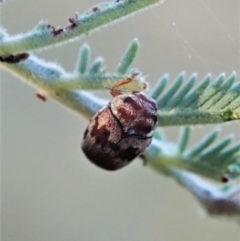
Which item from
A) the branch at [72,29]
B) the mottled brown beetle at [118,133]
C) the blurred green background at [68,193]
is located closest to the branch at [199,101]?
the mottled brown beetle at [118,133]

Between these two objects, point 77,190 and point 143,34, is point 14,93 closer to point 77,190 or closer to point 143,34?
point 77,190

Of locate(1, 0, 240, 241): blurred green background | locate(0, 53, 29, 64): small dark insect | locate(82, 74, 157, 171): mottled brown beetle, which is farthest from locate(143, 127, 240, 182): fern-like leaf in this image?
locate(1, 0, 240, 241): blurred green background

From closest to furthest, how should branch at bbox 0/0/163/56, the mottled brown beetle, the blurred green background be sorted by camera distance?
branch at bbox 0/0/163/56
the mottled brown beetle
the blurred green background

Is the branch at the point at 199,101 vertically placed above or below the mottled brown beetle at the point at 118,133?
above

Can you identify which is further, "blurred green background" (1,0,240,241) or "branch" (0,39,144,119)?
"blurred green background" (1,0,240,241)

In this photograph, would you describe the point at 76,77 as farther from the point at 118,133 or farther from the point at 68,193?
the point at 68,193

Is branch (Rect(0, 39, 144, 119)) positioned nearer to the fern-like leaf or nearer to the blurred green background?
the fern-like leaf

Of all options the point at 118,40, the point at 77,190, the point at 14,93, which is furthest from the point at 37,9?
the point at 77,190

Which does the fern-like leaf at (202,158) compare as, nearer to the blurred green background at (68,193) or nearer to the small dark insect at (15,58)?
the small dark insect at (15,58)

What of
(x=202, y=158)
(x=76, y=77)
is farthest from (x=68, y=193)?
(x=76, y=77)
